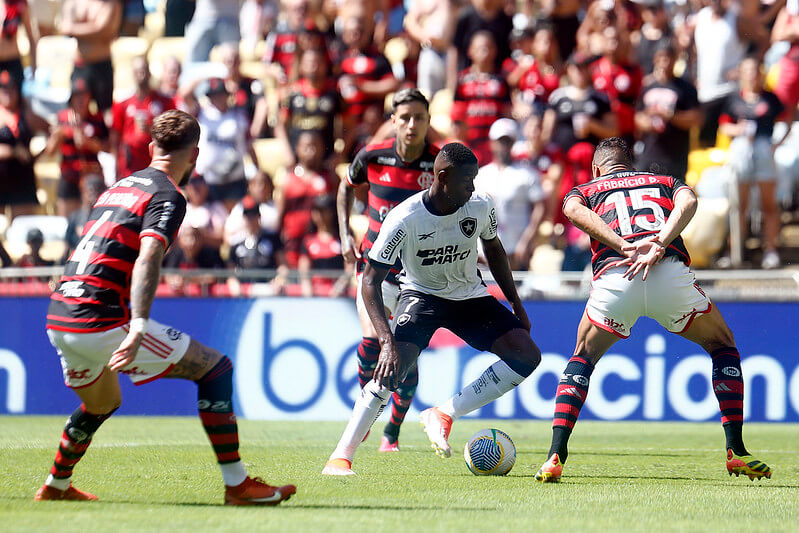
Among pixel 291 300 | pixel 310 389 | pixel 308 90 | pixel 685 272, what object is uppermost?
pixel 308 90

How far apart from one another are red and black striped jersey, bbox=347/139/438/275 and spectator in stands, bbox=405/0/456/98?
23.7ft

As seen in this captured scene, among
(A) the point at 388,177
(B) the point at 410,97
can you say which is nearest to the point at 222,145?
(A) the point at 388,177

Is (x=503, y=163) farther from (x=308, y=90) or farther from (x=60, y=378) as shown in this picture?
(x=60, y=378)

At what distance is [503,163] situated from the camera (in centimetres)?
1375

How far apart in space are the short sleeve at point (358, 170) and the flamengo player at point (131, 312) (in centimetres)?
313

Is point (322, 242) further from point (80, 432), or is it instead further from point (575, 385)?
point (80, 432)

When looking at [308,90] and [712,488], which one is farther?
[308,90]

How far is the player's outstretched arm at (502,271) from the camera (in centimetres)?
774

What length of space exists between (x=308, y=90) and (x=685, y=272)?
27.0 ft

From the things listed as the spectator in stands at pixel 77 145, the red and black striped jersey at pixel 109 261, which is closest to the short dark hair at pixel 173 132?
the red and black striped jersey at pixel 109 261

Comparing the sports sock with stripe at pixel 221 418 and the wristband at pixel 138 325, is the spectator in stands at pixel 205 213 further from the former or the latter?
the wristband at pixel 138 325

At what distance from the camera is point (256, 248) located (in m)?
13.6

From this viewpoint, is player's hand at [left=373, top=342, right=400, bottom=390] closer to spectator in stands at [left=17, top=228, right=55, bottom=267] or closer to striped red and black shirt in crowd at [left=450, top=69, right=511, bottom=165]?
striped red and black shirt in crowd at [left=450, top=69, right=511, bottom=165]

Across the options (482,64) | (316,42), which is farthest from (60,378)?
(482,64)
